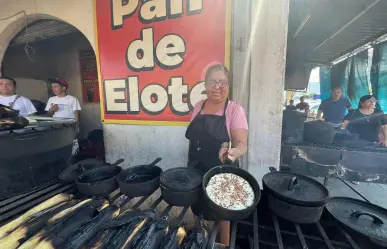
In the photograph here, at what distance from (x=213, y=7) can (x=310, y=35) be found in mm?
4659

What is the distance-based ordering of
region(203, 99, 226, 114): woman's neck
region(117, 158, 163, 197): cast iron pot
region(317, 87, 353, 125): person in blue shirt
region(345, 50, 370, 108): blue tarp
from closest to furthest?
region(117, 158, 163, 197): cast iron pot < region(203, 99, 226, 114): woman's neck < region(317, 87, 353, 125): person in blue shirt < region(345, 50, 370, 108): blue tarp

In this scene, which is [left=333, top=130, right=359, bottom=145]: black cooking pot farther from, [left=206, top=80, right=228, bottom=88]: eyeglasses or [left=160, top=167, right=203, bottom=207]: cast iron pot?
[left=160, top=167, right=203, bottom=207]: cast iron pot

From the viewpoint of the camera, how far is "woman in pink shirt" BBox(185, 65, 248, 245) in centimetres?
179

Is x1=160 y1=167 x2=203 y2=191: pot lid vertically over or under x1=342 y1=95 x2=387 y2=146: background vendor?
under

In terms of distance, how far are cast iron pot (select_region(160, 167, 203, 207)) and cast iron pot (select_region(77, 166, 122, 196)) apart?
20.1 inches

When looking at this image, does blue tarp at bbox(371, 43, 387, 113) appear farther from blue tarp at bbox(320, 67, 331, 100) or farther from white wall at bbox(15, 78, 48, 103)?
white wall at bbox(15, 78, 48, 103)

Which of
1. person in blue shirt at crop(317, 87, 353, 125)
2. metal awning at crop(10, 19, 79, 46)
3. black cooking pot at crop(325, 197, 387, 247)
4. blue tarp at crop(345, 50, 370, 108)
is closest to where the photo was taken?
black cooking pot at crop(325, 197, 387, 247)

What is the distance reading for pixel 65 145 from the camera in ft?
6.66

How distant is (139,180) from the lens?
172 cm

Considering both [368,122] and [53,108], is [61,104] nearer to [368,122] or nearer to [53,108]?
[53,108]

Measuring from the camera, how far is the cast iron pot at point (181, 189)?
1.30 metres

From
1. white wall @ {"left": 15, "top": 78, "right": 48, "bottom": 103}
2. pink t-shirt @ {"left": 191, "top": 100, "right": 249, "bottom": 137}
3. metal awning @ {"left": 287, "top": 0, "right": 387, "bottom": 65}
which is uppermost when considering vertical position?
metal awning @ {"left": 287, "top": 0, "right": 387, "bottom": 65}

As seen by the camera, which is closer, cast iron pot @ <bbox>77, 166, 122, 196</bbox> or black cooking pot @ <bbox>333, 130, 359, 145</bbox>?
cast iron pot @ <bbox>77, 166, 122, 196</bbox>

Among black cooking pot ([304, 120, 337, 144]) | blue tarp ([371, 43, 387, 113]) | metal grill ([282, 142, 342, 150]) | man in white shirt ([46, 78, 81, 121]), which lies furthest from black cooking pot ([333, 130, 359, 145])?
man in white shirt ([46, 78, 81, 121])
